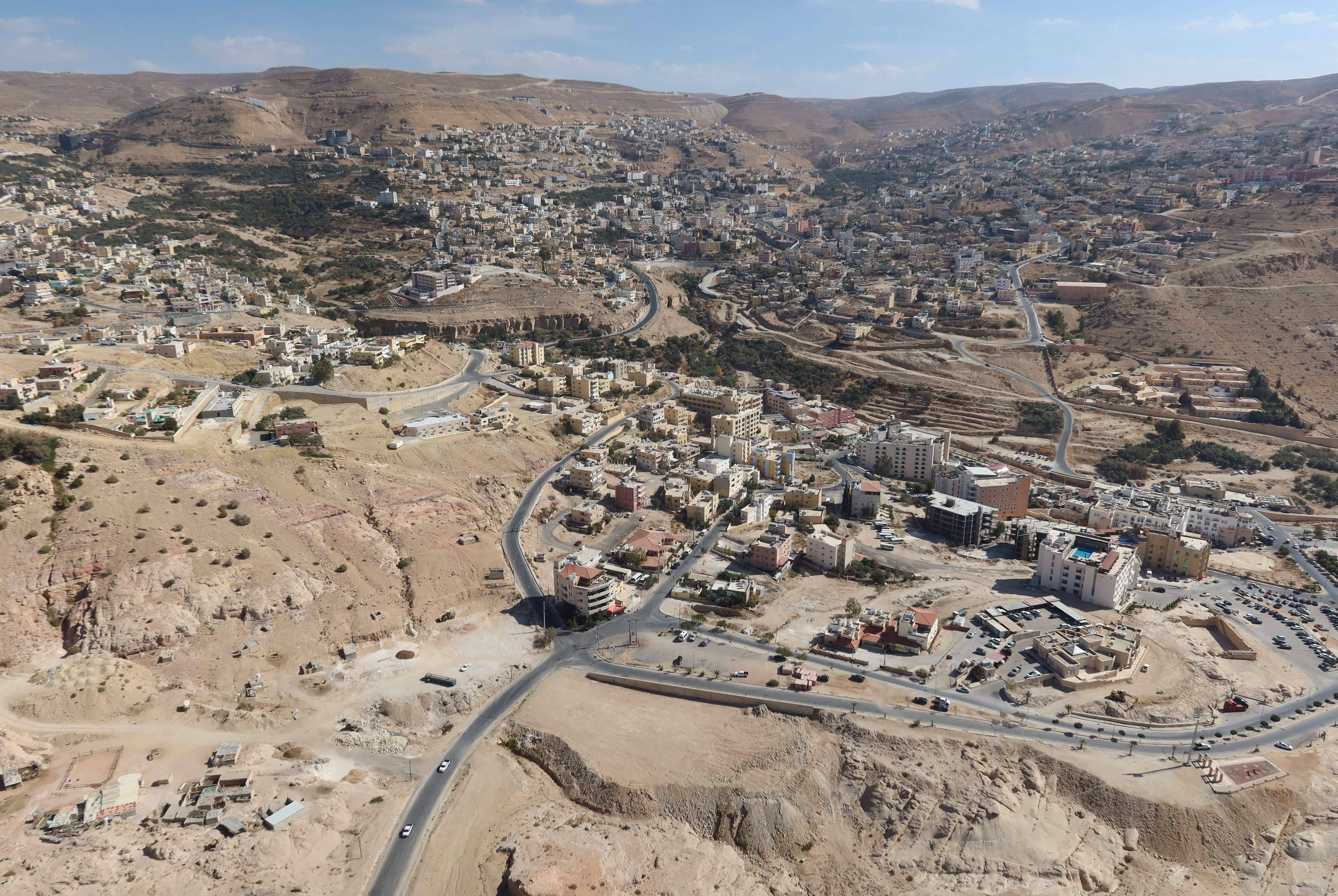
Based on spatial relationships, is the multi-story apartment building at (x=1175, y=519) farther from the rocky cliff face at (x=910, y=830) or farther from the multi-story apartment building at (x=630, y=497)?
the multi-story apartment building at (x=630, y=497)

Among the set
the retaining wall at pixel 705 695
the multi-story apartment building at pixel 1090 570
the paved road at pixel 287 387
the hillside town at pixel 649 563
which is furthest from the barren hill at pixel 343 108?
the multi-story apartment building at pixel 1090 570

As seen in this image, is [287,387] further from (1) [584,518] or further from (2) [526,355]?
(1) [584,518]

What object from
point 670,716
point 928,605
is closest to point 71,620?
point 670,716

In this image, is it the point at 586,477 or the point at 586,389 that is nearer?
the point at 586,477

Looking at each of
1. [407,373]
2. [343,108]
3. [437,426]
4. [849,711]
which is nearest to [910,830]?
[849,711]

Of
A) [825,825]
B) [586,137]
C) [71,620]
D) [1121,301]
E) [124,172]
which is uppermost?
[586,137]

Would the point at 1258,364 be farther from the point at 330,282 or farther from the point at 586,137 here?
the point at 586,137
